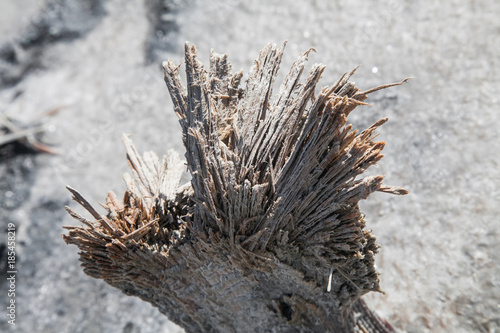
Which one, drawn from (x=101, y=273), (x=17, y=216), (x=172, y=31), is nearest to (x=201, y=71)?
(x=101, y=273)

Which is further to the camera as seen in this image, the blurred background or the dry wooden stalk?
the blurred background

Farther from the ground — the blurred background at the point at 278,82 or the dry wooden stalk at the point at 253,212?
the blurred background at the point at 278,82

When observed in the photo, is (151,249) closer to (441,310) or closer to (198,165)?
(198,165)

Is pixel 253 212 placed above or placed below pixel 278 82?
below

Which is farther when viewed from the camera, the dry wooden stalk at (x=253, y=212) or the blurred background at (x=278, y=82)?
the blurred background at (x=278, y=82)

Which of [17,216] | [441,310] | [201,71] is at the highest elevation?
[17,216]
